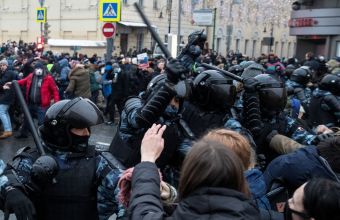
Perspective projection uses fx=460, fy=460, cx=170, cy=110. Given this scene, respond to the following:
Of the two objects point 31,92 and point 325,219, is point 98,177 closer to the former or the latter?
point 325,219

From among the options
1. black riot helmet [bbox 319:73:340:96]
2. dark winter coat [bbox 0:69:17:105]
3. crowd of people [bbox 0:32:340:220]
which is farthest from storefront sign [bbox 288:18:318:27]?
crowd of people [bbox 0:32:340:220]

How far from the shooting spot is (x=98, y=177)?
2.53m

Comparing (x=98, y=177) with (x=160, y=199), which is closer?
(x=160, y=199)

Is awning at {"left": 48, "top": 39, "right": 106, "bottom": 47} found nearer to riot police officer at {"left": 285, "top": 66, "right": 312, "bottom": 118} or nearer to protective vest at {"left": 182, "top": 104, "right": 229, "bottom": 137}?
riot police officer at {"left": 285, "top": 66, "right": 312, "bottom": 118}

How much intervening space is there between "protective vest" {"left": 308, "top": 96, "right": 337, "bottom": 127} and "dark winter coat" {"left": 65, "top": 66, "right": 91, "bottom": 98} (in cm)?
608

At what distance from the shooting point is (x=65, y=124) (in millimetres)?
2607

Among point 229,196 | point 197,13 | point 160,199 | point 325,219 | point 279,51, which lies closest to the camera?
point 229,196

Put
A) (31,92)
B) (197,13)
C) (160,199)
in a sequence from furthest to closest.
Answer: (197,13) → (31,92) → (160,199)

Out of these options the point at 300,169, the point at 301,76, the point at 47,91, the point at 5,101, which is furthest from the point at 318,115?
the point at 5,101

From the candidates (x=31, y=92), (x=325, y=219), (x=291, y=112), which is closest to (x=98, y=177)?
(x=325, y=219)

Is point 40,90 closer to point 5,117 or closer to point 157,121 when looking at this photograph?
point 5,117

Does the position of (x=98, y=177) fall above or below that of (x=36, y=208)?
above

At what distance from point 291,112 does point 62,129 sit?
3620 millimetres

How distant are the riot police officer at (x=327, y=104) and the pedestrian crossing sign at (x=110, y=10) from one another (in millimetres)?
6996
